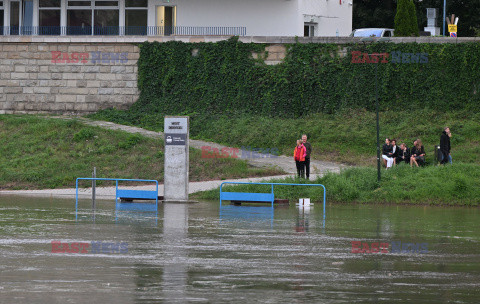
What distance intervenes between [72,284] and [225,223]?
8.26 meters

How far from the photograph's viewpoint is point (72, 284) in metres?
10.9

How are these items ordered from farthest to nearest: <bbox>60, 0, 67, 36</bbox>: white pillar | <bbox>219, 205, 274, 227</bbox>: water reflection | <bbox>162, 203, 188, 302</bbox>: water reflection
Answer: <bbox>60, 0, 67, 36</bbox>: white pillar → <bbox>219, 205, 274, 227</bbox>: water reflection → <bbox>162, 203, 188, 302</bbox>: water reflection

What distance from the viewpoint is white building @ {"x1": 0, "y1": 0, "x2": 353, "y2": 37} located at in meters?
45.4

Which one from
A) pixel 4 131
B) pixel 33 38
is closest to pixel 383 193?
pixel 4 131

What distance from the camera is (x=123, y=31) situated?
45.7 meters

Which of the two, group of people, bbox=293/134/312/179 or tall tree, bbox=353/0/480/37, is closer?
group of people, bbox=293/134/312/179

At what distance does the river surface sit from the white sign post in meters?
3.26

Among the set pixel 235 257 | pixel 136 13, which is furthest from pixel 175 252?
pixel 136 13

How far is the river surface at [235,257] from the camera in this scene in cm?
1044

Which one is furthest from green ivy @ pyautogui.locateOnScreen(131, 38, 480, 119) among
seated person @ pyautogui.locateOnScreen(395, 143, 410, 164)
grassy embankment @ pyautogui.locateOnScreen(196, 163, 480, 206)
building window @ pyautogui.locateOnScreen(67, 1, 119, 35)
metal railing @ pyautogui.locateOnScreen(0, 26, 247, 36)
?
grassy embankment @ pyautogui.locateOnScreen(196, 163, 480, 206)

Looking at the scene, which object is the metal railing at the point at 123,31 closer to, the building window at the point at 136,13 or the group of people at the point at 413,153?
the building window at the point at 136,13

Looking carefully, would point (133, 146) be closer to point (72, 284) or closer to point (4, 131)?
point (4, 131)

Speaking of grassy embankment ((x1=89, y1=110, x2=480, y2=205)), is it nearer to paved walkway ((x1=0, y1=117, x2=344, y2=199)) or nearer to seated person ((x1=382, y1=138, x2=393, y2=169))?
seated person ((x1=382, y1=138, x2=393, y2=169))

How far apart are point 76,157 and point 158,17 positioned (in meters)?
15.4
